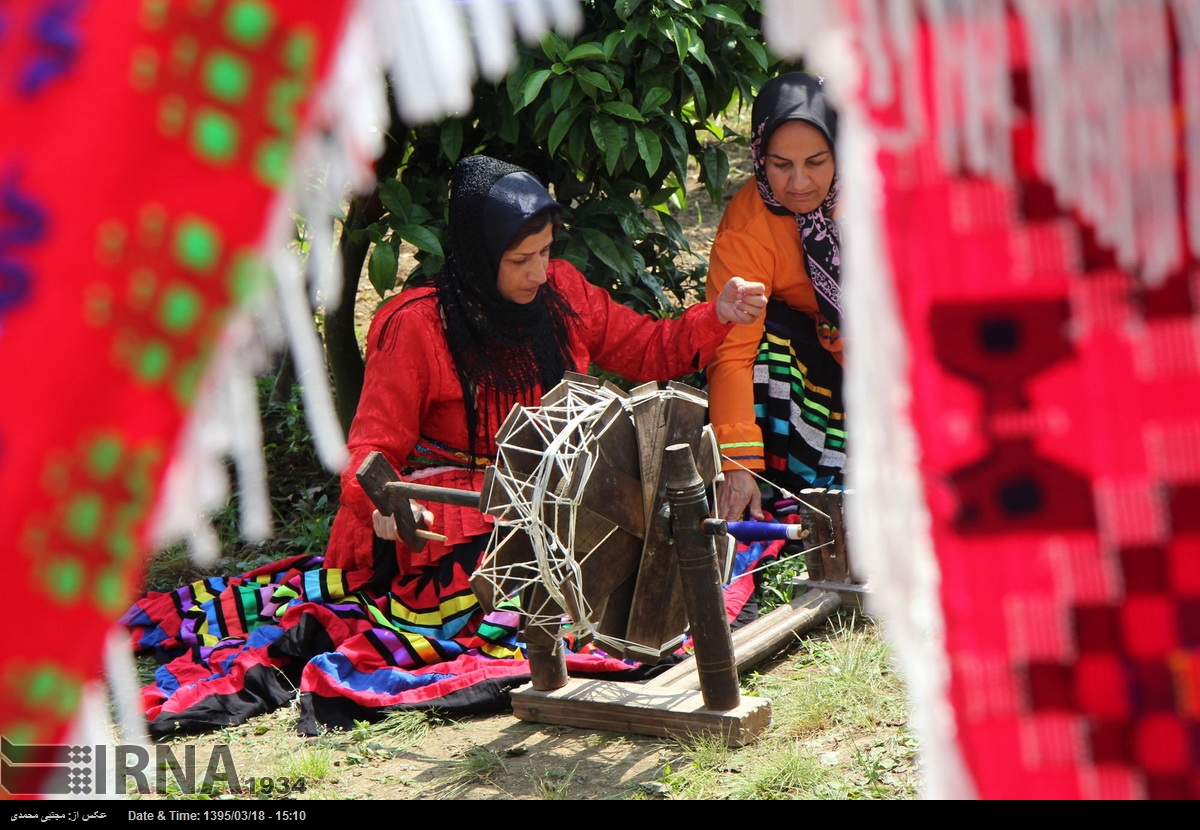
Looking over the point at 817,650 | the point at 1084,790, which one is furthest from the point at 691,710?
the point at 1084,790

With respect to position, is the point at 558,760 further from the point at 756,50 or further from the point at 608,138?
the point at 756,50

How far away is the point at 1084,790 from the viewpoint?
2.92 ft

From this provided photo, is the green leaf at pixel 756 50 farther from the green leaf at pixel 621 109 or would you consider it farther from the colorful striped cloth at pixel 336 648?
the colorful striped cloth at pixel 336 648

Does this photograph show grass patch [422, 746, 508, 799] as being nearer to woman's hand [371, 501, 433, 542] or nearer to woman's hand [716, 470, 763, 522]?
woman's hand [371, 501, 433, 542]

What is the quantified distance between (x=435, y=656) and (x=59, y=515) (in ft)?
8.20

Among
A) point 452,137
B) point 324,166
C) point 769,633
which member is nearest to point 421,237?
point 452,137

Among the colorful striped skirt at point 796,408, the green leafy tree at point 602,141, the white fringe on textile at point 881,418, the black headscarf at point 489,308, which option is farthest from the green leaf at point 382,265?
the white fringe on textile at point 881,418

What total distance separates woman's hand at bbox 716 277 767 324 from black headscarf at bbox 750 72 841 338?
429mm

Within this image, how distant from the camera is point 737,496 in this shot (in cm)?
351

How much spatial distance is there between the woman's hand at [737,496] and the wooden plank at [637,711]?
680 mm

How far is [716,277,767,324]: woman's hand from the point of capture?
11.0ft

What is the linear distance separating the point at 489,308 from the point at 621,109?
2.56 ft

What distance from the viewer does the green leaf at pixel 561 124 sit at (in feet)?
11.7

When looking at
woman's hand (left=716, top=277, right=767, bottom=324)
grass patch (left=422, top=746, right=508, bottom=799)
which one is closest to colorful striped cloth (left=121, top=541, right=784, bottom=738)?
grass patch (left=422, top=746, right=508, bottom=799)
